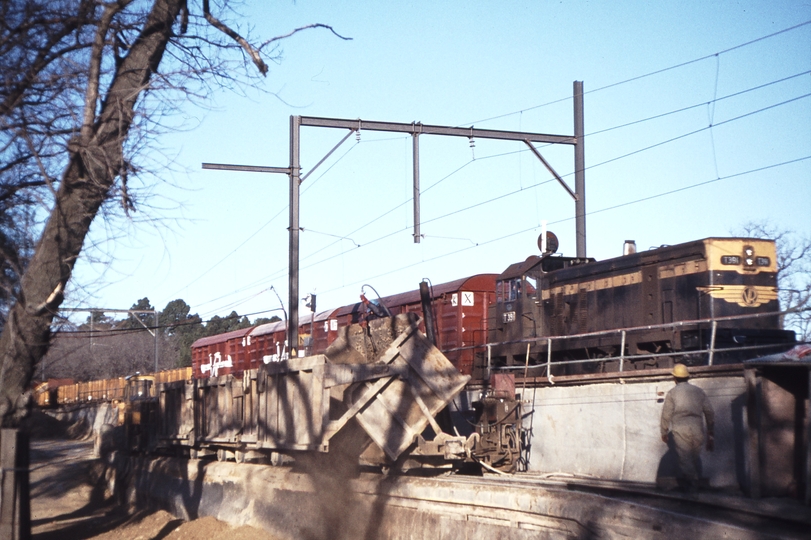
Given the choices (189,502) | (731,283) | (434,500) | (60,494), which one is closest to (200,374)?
(60,494)

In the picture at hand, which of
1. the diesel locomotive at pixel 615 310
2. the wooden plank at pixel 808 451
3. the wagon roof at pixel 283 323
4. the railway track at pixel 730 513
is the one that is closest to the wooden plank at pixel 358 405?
the railway track at pixel 730 513

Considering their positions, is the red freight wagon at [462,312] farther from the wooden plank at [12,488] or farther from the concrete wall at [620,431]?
the wooden plank at [12,488]

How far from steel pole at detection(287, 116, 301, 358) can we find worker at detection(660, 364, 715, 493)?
40.5 feet

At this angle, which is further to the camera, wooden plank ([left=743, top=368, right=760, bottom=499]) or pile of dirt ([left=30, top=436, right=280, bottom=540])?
pile of dirt ([left=30, top=436, right=280, bottom=540])

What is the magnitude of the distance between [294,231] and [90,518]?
8.43 m

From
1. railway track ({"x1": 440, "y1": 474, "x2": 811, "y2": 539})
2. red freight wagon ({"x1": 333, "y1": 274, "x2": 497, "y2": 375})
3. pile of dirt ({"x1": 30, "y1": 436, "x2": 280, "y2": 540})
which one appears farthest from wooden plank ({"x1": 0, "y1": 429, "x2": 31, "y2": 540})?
red freight wagon ({"x1": 333, "y1": 274, "x2": 497, "y2": 375})

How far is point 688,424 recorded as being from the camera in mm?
9273

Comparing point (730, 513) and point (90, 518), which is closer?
point (730, 513)

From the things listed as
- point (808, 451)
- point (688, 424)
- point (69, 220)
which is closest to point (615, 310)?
point (688, 424)

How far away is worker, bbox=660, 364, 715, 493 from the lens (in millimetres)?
9125

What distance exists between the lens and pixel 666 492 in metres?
9.20

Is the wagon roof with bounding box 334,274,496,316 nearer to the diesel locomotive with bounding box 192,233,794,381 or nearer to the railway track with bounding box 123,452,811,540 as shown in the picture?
the diesel locomotive with bounding box 192,233,794,381

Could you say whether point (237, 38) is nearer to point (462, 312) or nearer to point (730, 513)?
point (730, 513)

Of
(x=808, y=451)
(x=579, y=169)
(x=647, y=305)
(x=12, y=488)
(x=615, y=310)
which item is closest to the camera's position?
(x=12, y=488)
